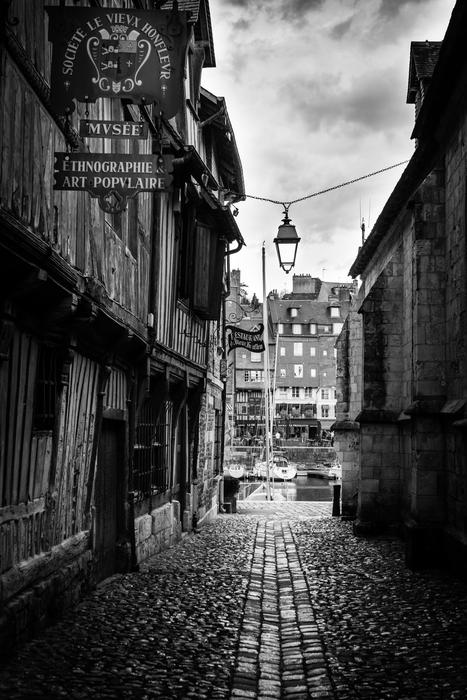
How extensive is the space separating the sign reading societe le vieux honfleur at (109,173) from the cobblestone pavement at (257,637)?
3.15 metres

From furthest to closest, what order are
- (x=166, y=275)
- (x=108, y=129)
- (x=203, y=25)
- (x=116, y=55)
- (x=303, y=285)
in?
(x=303, y=285), (x=203, y=25), (x=166, y=275), (x=108, y=129), (x=116, y=55)

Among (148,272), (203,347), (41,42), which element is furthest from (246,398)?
(41,42)

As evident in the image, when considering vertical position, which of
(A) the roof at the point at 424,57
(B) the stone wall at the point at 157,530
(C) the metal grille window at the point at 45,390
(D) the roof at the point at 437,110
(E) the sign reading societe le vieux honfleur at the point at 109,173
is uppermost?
(A) the roof at the point at 424,57

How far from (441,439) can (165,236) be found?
4.87m

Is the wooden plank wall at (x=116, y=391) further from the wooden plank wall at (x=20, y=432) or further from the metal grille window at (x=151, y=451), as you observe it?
the wooden plank wall at (x=20, y=432)

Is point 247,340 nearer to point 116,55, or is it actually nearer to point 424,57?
point 424,57

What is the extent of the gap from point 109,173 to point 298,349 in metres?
70.8

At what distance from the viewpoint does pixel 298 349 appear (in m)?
75.7

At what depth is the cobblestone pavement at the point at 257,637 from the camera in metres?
4.85

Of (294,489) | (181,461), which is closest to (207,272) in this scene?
(181,461)

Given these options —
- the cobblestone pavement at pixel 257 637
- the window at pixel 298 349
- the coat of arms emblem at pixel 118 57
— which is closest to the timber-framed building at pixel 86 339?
the coat of arms emblem at pixel 118 57

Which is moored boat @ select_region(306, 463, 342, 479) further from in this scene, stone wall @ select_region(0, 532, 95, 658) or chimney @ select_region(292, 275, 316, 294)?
stone wall @ select_region(0, 532, 95, 658)

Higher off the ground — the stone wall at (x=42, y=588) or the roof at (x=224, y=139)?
the roof at (x=224, y=139)

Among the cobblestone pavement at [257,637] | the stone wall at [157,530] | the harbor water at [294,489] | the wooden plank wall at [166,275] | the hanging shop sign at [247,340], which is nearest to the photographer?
the cobblestone pavement at [257,637]
